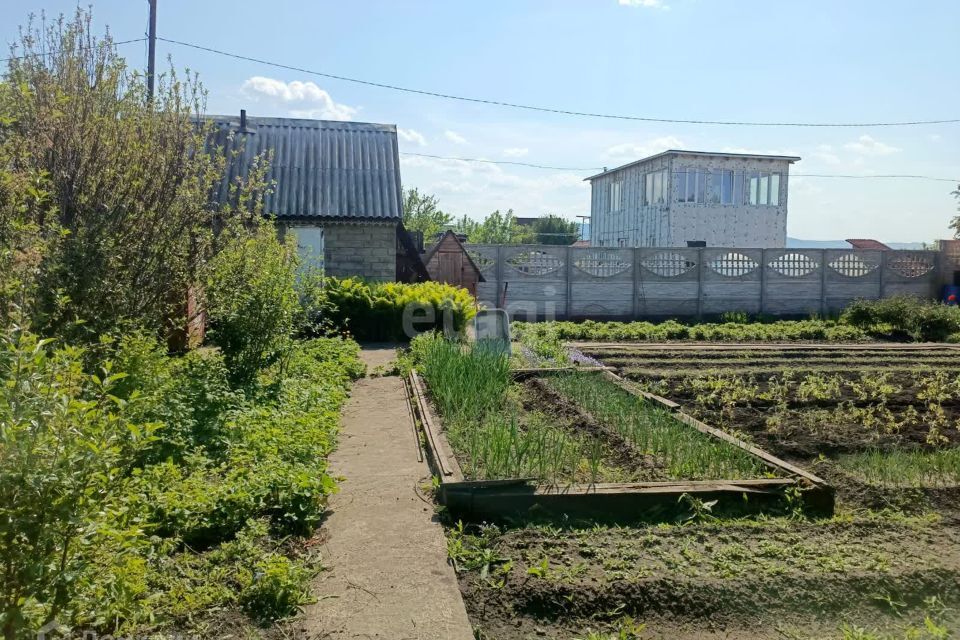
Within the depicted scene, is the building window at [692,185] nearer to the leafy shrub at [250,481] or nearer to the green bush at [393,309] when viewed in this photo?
the green bush at [393,309]

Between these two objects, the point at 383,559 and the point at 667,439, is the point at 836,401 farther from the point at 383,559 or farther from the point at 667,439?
the point at 383,559

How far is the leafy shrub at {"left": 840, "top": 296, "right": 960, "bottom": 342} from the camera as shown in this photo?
17000 millimetres

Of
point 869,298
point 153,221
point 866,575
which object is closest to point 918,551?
point 866,575

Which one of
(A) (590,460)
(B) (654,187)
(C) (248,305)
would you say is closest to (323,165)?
(C) (248,305)

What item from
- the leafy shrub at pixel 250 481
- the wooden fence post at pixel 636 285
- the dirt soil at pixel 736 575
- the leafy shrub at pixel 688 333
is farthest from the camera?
the wooden fence post at pixel 636 285

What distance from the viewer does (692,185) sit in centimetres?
3481

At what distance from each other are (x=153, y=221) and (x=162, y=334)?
257cm

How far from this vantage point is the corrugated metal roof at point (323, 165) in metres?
16.1

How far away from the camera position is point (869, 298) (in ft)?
72.0

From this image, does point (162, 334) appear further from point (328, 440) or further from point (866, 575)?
point (866, 575)

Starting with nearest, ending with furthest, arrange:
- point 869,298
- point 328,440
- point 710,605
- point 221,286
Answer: point 710,605
point 328,440
point 221,286
point 869,298

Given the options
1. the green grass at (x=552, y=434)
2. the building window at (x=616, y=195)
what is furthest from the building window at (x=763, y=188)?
the green grass at (x=552, y=434)

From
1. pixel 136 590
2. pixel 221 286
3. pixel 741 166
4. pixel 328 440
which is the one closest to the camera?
pixel 136 590

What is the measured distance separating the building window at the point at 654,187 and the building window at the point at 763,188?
4139mm
